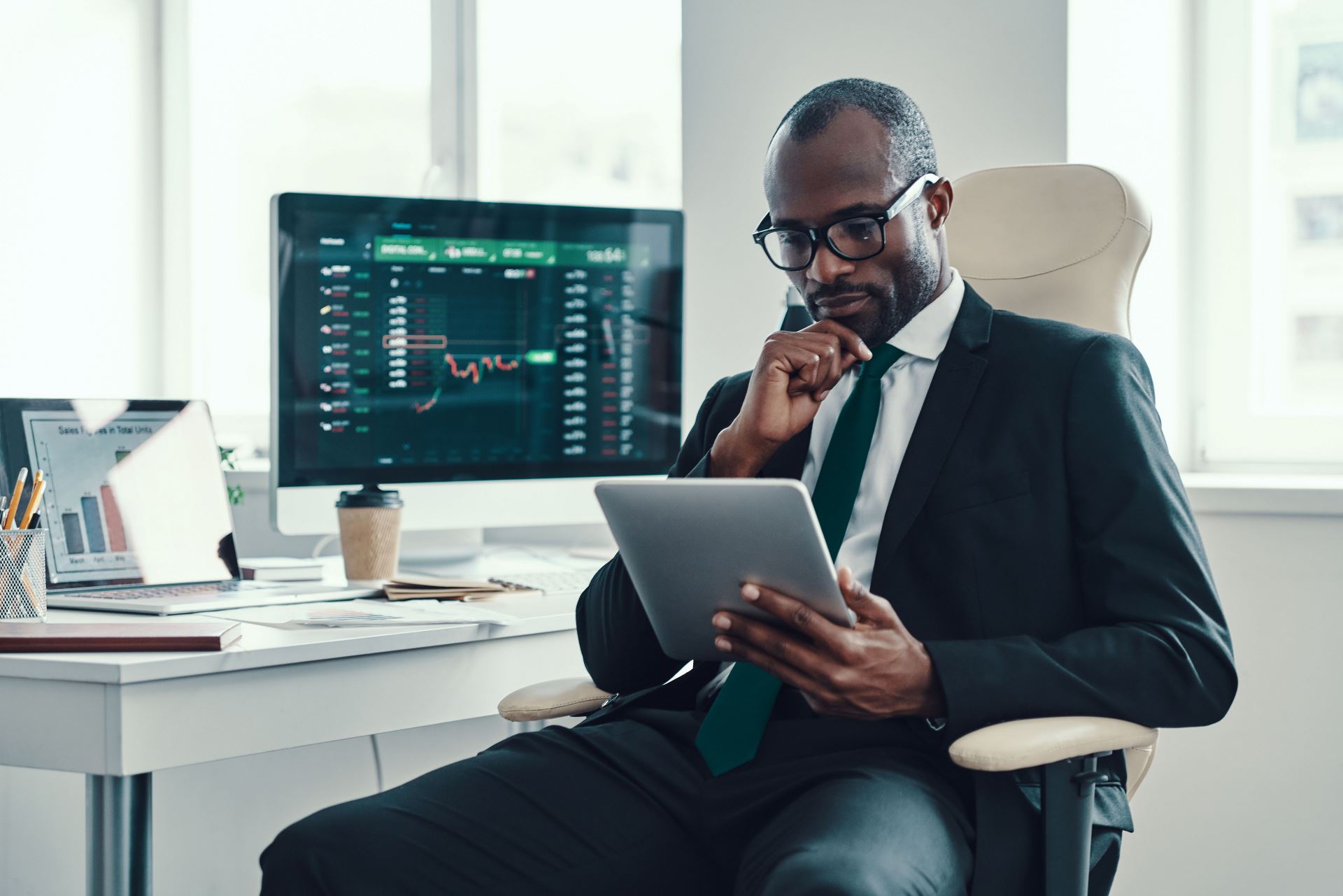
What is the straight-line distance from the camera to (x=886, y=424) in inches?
54.2

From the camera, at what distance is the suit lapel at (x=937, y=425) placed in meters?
1.29

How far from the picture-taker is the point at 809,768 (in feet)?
4.02

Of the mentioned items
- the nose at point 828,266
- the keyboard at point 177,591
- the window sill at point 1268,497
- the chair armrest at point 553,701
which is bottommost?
the chair armrest at point 553,701

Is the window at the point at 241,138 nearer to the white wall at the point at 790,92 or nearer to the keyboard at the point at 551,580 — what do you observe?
the white wall at the point at 790,92

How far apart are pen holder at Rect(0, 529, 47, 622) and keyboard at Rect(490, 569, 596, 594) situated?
0.59m

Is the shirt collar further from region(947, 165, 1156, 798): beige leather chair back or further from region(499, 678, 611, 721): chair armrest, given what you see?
region(499, 678, 611, 721): chair armrest

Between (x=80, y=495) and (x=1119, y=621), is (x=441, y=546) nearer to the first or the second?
(x=80, y=495)

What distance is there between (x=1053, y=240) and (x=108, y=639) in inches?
44.2

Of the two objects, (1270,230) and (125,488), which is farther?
(1270,230)

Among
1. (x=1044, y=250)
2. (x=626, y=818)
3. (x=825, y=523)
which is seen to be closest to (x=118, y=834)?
(x=626, y=818)

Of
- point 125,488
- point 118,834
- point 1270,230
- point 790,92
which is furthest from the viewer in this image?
point 790,92

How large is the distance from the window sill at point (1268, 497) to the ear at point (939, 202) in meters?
0.65

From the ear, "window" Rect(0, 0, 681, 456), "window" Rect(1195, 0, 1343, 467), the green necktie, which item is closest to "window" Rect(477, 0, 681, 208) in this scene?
"window" Rect(0, 0, 681, 456)

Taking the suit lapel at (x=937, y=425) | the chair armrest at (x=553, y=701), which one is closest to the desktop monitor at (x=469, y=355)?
the chair armrest at (x=553, y=701)
